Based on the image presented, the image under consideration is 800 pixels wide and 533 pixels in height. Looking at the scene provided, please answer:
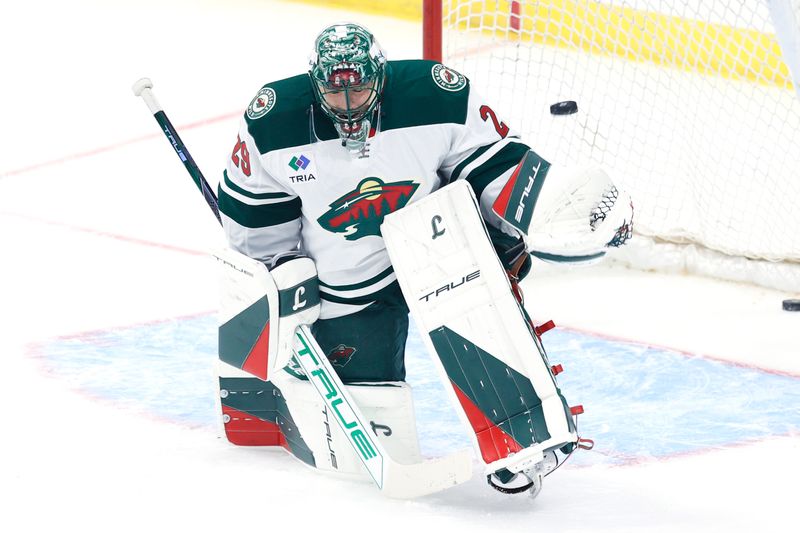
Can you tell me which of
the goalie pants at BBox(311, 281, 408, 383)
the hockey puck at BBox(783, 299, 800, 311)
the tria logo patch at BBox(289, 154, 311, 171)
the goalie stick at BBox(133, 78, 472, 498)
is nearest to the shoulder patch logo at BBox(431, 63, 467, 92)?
the tria logo patch at BBox(289, 154, 311, 171)

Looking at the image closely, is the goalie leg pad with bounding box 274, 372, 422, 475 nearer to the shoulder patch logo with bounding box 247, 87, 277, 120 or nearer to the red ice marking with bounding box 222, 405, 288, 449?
the red ice marking with bounding box 222, 405, 288, 449

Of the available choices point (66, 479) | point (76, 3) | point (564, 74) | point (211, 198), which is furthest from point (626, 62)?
point (76, 3)

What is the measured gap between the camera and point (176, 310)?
396cm

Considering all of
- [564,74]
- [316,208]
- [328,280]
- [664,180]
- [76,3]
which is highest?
[316,208]

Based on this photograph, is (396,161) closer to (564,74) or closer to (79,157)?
(564,74)

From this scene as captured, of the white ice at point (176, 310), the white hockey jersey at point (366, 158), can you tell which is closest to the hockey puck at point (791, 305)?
the white ice at point (176, 310)

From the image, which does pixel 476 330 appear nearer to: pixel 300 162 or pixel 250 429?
pixel 300 162

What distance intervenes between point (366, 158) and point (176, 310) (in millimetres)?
1518

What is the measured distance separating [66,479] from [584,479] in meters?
1.06

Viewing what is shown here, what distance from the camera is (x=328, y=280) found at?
2.79 metres

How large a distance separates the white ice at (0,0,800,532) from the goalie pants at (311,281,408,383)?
0.24m

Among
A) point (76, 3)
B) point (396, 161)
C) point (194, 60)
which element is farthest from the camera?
point (76, 3)

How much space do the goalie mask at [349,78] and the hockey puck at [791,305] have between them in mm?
1839

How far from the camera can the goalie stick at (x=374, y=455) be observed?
2627 millimetres
